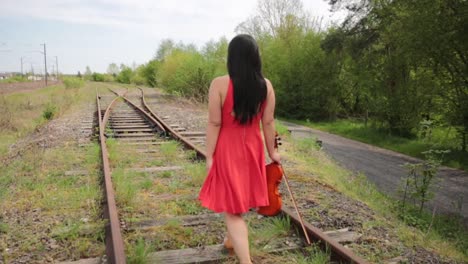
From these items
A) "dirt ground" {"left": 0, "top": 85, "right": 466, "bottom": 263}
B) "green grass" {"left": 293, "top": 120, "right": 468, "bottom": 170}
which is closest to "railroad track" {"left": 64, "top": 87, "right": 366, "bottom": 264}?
"dirt ground" {"left": 0, "top": 85, "right": 466, "bottom": 263}

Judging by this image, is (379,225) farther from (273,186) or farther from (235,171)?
(235,171)

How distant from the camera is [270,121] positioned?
10.3 feet

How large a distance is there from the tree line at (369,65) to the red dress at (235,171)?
5625mm

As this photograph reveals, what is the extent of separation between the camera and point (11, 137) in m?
12.6

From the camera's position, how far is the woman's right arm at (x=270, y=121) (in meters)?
3.04

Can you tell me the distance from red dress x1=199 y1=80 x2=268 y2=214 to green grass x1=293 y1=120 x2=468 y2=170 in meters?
9.15

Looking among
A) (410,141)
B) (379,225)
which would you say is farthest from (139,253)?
(410,141)

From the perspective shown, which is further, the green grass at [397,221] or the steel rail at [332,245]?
the green grass at [397,221]

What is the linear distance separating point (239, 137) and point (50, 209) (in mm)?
2804

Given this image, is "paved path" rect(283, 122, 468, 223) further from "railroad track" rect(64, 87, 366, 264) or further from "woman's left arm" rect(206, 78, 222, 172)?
"woman's left arm" rect(206, 78, 222, 172)

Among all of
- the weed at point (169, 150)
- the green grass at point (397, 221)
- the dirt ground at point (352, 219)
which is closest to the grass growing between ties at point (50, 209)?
the weed at point (169, 150)

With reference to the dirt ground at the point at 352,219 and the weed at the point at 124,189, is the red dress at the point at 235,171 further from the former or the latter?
the weed at the point at 124,189

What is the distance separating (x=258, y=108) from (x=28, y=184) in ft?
13.3

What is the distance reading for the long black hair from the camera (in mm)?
2854
